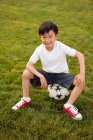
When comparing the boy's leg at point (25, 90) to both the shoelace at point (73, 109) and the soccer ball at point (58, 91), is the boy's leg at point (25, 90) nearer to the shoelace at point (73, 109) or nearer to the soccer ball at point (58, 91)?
the soccer ball at point (58, 91)

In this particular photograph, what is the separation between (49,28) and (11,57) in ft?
9.95

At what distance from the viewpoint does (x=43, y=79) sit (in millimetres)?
4750

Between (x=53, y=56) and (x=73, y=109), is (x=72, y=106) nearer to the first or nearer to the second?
(x=73, y=109)

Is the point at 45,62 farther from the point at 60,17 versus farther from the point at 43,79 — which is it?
the point at 60,17

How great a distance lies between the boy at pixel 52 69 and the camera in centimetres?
477

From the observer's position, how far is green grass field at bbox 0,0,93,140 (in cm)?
443

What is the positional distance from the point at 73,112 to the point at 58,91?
17.1 inches

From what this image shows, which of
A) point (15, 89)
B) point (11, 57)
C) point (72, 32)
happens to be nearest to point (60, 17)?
point (72, 32)

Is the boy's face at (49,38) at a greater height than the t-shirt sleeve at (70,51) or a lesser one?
greater

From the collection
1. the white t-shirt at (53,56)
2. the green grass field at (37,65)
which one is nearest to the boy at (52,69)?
the white t-shirt at (53,56)

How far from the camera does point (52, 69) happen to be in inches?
197

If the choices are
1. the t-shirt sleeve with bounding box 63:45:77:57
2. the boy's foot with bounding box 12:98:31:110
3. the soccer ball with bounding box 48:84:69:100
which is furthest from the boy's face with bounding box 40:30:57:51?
the boy's foot with bounding box 12:98:31:110

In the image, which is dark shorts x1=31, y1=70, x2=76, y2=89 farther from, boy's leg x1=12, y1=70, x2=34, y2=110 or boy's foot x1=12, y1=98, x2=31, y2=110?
boy's foot x1=12, y1=98, x2=31, y2=110

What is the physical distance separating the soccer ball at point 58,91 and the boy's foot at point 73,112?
0.92 feet
